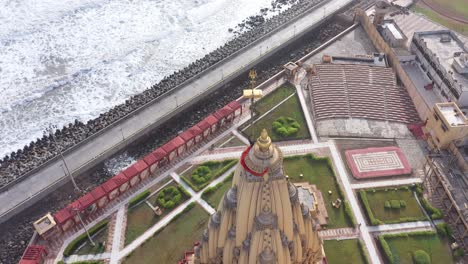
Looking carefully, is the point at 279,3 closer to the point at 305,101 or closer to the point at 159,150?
the point at 305,101

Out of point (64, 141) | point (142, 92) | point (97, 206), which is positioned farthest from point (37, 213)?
point (142, 92)

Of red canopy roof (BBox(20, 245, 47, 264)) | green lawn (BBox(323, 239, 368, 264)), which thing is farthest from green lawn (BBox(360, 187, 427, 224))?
red canopy roof (BBox(20, 245, 47, 264))

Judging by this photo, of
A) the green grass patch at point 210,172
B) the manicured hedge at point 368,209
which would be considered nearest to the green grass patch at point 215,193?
the green grass patch at point 210,172

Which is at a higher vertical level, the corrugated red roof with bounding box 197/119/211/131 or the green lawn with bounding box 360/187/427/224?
the corrugated red roof with bounding box 197/119/211/131

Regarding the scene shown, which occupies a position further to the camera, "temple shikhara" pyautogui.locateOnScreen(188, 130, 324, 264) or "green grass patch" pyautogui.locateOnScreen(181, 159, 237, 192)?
"green grass patch" pyautogui.locateOnScreen(181, 159, 237, 192)

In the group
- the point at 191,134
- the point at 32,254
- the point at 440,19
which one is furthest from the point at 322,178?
the point at 440,19

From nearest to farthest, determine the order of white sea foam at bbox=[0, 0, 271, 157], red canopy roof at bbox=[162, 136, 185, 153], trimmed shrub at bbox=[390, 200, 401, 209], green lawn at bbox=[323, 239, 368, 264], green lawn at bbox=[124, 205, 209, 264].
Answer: green lawn at bbox=[323, 239, 368, 264], green lawn at bbox=[124, 205, 209, 264], trimmed shrub at bbox=[390, 200, 401, 209], red canopy roof at bbox=[162, 136, 185, 153], white sea foam at bbox=[0, 0, 271, 157]

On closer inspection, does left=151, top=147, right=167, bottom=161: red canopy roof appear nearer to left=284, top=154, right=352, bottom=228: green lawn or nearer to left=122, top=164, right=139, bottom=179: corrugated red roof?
left=122, top=164, right=139, bottom=179: corrugated red roof
